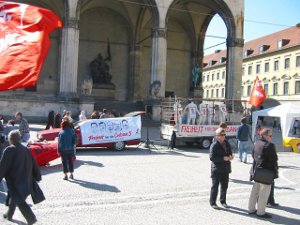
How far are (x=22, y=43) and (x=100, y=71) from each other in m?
30.9

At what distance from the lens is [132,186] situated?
9.27 meters

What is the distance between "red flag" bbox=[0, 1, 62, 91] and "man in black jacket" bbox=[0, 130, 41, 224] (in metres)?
1.81

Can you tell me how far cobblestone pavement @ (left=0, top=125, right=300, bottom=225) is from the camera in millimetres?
6781

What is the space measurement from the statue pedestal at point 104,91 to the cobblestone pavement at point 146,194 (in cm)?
2113

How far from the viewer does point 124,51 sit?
37.2 meters

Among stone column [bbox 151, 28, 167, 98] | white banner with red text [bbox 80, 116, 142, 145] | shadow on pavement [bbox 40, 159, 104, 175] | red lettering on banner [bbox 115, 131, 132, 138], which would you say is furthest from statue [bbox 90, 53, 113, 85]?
shadow on pavement [bbox 40, 159, 104, 175]

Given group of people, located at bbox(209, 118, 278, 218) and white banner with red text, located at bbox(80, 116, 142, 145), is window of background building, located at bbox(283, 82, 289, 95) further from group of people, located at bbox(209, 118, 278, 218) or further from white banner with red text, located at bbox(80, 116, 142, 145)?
group of people, located at bbox(209, 118, 278, 218)

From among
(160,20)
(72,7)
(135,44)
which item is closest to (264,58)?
(135,44)

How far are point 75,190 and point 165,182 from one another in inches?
94.8

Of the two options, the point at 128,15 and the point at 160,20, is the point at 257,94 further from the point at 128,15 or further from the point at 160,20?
the point at 128,15

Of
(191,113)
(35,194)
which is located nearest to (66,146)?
(35,194)

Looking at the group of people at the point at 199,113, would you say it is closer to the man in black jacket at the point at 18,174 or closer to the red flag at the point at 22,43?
the man in black jacket at the point at 18,174

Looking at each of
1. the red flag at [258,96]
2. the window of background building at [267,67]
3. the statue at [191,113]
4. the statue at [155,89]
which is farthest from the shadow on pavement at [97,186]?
the window of background building at [267,67]

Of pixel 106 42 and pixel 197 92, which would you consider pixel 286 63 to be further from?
pixel 106 42
